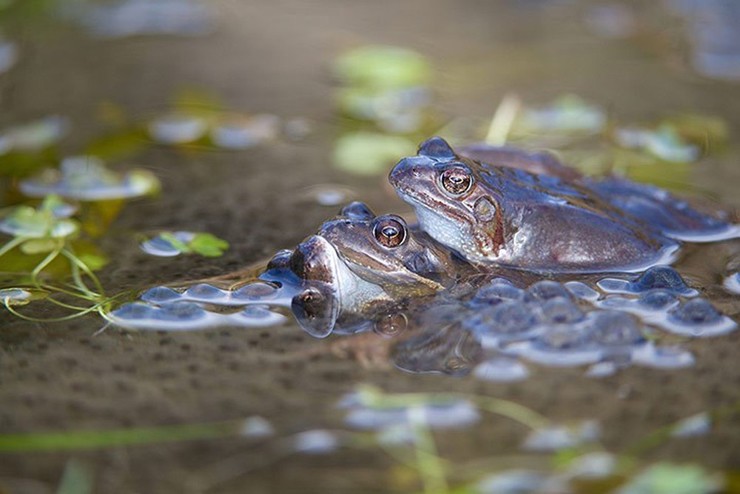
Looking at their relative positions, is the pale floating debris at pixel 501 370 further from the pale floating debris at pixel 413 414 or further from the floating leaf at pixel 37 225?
the floating leaf at pixel 37 225

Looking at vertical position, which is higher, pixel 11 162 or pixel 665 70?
pixel 665 70

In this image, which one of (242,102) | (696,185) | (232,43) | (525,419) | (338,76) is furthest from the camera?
(232,43)

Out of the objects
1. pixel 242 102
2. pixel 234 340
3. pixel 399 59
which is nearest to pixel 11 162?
pixel 242 102

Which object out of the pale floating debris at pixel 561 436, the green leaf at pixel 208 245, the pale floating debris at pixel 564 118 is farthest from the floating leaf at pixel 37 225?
the pale floating debris at pixel 564 118

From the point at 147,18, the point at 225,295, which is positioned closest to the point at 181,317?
the point at 225,295

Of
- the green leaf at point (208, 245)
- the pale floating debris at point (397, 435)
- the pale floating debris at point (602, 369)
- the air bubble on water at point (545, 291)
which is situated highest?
the air bubble on water at point (545, 291)

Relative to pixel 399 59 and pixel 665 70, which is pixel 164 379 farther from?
pixel 665 70

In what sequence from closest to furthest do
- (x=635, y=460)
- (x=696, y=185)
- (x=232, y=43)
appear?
(x=635, y=460) < (x=696, y=185) < (x=232, y=43)
